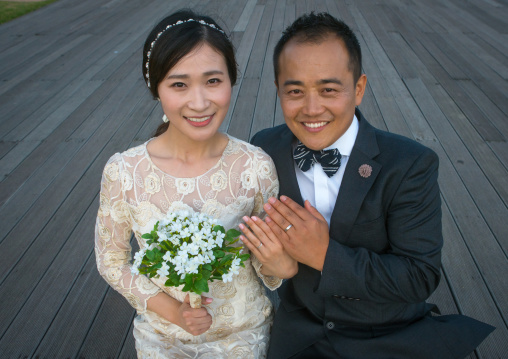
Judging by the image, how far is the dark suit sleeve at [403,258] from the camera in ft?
4.66

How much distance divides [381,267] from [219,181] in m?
0.66

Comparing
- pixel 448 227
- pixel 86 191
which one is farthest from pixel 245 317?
pixel 86 191

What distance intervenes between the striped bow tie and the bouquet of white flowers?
1.37 ft

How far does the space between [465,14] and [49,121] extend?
608cm

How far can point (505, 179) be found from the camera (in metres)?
3.07

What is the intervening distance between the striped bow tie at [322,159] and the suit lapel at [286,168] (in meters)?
0.05

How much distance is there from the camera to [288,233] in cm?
143

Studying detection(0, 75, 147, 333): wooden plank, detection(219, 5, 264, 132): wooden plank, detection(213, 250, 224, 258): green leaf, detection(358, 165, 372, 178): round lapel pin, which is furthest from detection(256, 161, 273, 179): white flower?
detection(219, 5, 264, 132): wooden plank

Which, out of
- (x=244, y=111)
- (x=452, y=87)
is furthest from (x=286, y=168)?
(x=452, y=87)

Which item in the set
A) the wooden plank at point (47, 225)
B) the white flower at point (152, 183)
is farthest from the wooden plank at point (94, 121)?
the white flower at point (152, 183)

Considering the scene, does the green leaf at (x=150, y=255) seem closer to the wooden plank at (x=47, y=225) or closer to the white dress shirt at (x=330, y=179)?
the white dress shirt at (x=330, y=179)

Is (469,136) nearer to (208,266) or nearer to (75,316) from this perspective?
(208,266)

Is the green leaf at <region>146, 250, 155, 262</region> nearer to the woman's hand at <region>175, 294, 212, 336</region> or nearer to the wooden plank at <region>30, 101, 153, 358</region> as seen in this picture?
the woman's hand at <region>175, 294, 212, 336</region>

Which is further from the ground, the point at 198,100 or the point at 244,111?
the point at 198,100
